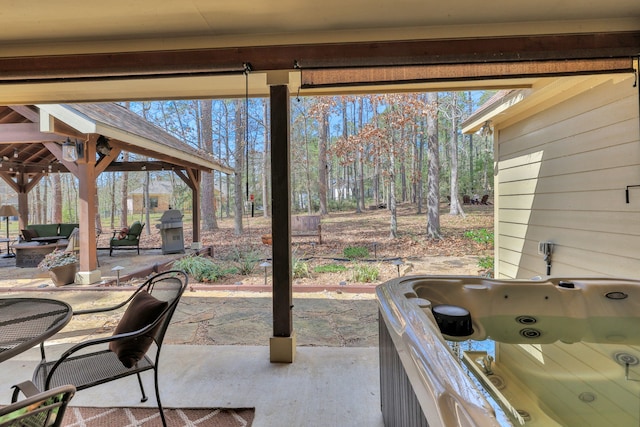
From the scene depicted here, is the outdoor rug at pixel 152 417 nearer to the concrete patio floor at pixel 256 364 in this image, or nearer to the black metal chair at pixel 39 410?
the concrete patio floor at pixel 256 364

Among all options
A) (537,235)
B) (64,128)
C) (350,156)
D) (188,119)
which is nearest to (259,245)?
(350,156)

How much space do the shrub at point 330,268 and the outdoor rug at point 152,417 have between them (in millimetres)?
4128

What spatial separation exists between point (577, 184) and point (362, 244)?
19.2 ft

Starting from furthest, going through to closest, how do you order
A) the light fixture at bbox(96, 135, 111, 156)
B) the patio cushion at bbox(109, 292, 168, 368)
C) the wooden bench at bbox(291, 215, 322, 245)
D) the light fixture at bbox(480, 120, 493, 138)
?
the wooden bench at bbox(291, 215, 322, 245)
the light fixture at bbox(96, 135, 111, 156)
the light fixture at bbox(480, 120, 493, 138)
the patio cushion at bbox(109, 292, 168, 368)

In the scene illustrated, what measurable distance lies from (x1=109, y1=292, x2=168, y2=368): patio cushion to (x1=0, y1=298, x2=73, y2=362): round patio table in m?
0.27

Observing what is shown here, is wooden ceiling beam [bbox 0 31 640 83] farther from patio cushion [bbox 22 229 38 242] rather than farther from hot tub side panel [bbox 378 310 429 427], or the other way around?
patio cushion [bbox 22 229 38 242]

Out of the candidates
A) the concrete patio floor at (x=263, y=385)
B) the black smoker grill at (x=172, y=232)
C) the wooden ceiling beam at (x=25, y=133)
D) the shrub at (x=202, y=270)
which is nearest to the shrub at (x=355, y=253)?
the shrub at (x=202, y=270)

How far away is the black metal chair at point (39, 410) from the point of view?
0.92m

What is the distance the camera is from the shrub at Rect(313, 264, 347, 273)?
5966mm

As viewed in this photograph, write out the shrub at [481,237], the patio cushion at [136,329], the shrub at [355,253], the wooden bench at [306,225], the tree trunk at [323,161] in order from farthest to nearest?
the tree trunk at [323,161] < the wooden bench at [306,225] < the shrub at [481,237] < the shrub at [355,253] < the patio cushion at [136,329]

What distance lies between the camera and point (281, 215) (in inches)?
94.7

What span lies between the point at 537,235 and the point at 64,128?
20.6ft

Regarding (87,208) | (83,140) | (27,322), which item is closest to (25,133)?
(83,140)

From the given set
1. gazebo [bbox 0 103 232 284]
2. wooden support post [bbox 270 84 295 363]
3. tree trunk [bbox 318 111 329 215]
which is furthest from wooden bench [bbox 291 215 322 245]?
wooden support post [bbox 270 84 295 363]
